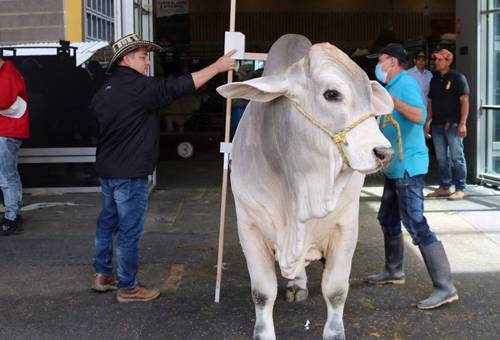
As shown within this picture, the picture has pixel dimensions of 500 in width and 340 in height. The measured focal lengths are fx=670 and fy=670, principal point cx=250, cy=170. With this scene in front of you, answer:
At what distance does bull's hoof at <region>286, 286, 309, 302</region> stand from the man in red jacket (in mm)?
3564

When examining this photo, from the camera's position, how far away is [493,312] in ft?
15.5

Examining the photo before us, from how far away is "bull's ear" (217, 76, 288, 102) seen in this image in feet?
10.9

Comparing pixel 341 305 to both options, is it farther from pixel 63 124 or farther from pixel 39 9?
pixel 39 9

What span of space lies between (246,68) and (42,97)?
178 inches

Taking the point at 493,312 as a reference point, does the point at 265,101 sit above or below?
above

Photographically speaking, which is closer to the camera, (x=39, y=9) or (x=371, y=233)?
(x=371, y=233)

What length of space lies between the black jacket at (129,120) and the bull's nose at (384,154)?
6.55 ft

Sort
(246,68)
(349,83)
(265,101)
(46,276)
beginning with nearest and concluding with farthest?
(349,83), (265,101), (46,276), (246,68)

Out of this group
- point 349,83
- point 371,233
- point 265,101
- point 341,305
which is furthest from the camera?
point 371,233

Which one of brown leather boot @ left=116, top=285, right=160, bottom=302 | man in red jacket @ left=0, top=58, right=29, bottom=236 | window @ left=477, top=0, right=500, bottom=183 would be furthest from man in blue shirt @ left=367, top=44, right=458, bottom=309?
window @ left=477, top=0, right=500, bottom=183

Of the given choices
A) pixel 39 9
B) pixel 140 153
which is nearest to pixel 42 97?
pixel 39 9

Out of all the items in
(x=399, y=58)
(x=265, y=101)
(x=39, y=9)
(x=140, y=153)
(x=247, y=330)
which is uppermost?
(x=39, y=9)

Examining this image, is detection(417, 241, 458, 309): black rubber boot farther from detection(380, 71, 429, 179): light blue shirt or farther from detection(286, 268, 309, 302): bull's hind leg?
detection(286, 268, 309, 302): bull's hind leg

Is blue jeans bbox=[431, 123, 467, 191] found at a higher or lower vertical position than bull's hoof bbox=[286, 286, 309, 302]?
higher
